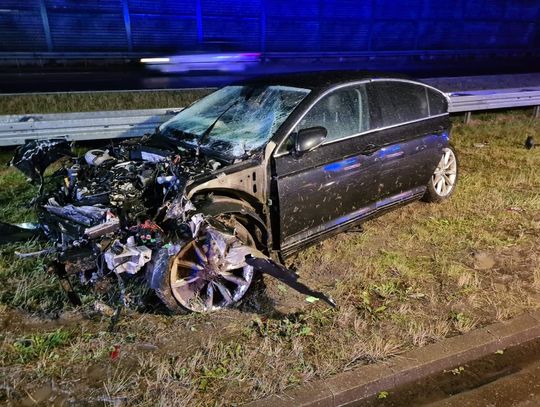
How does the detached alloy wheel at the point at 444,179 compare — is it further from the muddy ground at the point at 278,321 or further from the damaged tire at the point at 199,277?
the damaged tire at the point at 199,277

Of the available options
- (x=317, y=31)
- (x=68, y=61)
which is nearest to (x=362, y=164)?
(x=68, y=61)

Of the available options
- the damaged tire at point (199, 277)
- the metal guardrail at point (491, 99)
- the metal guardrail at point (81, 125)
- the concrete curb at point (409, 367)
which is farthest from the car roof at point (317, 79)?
the metal guardrail at point (491, 99)

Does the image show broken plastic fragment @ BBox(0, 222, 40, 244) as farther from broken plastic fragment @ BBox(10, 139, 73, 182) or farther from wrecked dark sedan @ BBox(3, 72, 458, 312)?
broken plastic fragment @ BBox(10, 139, 73, 182)

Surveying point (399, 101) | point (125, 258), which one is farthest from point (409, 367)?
point (399, 101)

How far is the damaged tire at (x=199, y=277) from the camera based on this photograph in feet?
10.5

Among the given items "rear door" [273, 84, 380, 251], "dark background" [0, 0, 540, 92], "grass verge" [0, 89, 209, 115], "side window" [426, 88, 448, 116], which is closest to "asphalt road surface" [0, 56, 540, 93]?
"dark background" [0, 0, 540, 92]

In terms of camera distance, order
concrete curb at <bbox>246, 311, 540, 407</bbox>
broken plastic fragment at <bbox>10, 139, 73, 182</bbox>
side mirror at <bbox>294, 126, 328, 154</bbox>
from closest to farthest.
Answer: concrete curb at <bbox>246, 311, 540, 407</bbox> → side mirror at <bbox>294, 126, 328, 154</bbox> → broken plastic fragment at <bbox>10, 139, 73, 182</bbox>

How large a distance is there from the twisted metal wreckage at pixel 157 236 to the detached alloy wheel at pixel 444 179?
2.64 m

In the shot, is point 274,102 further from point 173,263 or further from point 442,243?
point 442,243

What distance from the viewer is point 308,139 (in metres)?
3.65

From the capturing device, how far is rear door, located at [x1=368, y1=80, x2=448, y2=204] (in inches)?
175

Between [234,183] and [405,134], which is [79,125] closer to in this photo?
[234,183]

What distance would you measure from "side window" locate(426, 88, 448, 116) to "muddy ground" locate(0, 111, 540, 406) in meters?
1.21

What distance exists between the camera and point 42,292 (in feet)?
11.8
